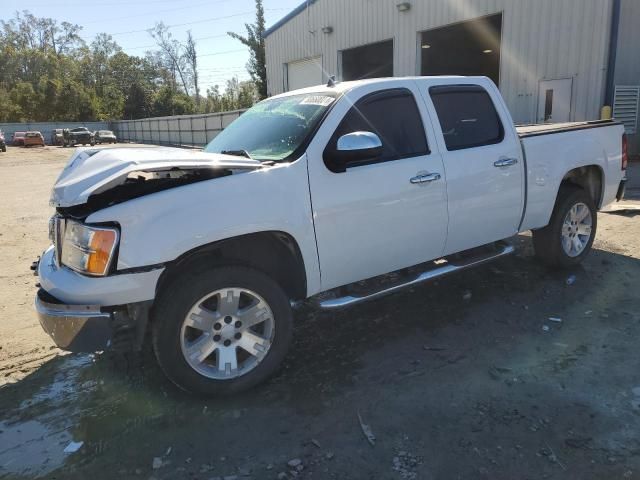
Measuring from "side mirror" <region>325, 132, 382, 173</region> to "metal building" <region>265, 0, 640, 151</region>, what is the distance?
12787 millimetres

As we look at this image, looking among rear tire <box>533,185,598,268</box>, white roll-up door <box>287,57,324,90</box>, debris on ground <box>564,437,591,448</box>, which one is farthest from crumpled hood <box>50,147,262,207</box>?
white roll-up door <box>287,57,324,90</box>

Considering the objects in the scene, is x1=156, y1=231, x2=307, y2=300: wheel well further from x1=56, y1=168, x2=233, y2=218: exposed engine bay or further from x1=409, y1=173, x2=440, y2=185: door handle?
x1=409, y1=173, x2=440, y2=185: door handle

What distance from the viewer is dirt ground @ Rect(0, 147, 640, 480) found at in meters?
2.75

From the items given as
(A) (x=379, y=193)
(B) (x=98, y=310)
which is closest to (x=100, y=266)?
(B) (x=98, y=310)

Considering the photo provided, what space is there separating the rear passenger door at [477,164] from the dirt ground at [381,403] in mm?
786

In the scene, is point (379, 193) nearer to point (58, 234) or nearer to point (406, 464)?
point (406, 464)

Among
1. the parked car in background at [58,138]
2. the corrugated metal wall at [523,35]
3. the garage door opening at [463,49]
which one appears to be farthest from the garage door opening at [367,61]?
the parked car in background at [58,138]

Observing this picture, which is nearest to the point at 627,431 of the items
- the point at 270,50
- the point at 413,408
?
the point at 413,408

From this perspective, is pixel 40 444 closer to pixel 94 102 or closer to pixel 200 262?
Answer: pixel 200 262

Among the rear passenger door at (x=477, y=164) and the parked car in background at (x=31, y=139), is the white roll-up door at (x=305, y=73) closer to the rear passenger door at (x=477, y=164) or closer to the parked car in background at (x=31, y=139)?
the rear passenger door at (x=477, y=164)

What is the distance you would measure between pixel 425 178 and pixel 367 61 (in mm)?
20781

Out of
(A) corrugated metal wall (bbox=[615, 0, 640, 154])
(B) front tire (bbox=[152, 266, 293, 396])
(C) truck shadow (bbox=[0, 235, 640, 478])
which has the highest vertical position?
(A) corrugated metal wall (bbox=[615, 0, 640, 154])

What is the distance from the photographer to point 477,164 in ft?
14.5

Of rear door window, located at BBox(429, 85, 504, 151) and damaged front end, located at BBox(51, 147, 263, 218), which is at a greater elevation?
rear door window, located at BBox(429, 85, 504, 151)
